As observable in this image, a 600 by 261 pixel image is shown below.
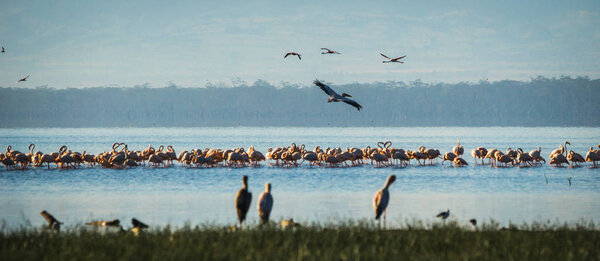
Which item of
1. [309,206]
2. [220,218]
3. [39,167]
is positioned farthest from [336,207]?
[39,167]

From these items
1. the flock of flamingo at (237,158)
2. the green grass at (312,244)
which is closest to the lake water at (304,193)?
the flock of flamingo at (237,158)

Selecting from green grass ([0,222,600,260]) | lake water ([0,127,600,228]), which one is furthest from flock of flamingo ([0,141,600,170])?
green grass ([0,222,600,260])

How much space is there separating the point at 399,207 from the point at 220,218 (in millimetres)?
5073

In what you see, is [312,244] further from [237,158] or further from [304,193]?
Answer: [237,158]

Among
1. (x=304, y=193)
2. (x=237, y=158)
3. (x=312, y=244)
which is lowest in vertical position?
(x=304, y=193)

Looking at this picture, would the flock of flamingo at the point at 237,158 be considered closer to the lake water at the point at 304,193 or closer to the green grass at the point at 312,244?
the lake water at the point at 304,193

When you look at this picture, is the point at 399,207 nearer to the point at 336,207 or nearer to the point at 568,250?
the point at 336,207

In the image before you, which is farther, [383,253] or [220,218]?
[220,218]

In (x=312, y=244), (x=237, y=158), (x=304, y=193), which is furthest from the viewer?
(x=237, y=158)

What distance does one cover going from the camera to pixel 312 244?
12523 millimetres

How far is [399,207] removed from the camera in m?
20.5

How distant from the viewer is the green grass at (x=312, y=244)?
1131cm

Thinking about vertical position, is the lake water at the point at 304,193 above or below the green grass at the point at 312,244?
below

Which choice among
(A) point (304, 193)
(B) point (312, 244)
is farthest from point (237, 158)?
(B) point (312, 244)
